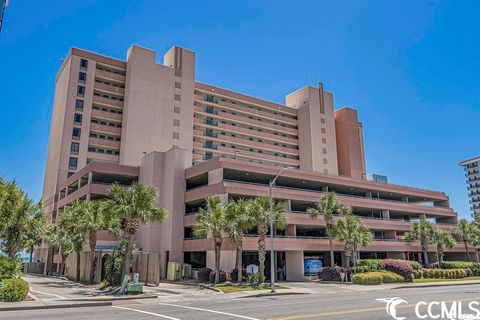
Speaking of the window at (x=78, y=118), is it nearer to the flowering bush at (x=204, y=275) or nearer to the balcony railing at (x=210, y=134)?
the balcony railing at (x=210, y=134)

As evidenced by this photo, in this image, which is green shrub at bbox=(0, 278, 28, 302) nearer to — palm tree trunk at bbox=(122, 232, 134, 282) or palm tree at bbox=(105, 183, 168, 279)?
palm tree trunk at bbox=(122, 232, 134, 282)

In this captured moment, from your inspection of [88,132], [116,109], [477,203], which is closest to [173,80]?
[116,109]

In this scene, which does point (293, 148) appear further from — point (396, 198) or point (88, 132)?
point (88, 132)

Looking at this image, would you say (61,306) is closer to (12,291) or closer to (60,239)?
(12,291)

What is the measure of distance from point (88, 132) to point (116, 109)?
6.94 m

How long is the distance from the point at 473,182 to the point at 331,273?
168804 millimetres

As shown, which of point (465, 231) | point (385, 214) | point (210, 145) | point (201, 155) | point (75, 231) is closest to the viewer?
point (75, 231)

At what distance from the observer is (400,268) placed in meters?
42.4

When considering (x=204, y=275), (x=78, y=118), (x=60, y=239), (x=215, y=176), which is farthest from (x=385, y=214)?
(x=78, y=118)

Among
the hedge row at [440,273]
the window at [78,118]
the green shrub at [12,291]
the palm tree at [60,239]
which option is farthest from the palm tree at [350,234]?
the window at [78,118]

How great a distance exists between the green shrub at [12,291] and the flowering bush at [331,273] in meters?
29.9

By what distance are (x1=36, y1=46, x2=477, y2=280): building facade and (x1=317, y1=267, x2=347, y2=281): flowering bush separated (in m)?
3.45

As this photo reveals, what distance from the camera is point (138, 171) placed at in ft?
184

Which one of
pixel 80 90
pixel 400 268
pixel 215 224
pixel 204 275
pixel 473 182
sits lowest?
pixel 204 275
